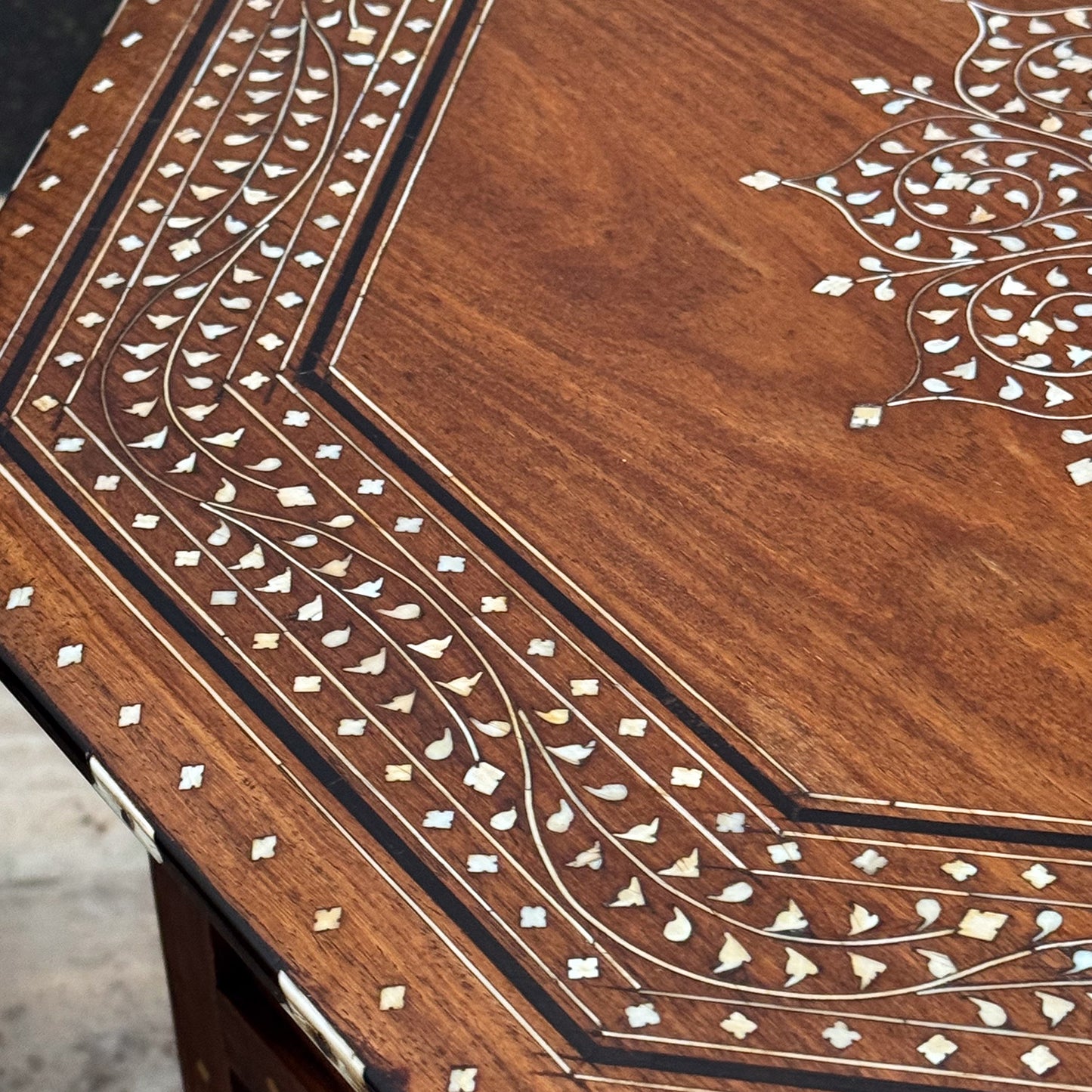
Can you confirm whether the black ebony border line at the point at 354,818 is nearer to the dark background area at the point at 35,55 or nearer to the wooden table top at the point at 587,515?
the wooden table top at the point at 587,515

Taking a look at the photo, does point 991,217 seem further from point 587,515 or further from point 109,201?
point 109,201

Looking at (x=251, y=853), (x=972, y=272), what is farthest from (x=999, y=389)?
(x=251, y=853)

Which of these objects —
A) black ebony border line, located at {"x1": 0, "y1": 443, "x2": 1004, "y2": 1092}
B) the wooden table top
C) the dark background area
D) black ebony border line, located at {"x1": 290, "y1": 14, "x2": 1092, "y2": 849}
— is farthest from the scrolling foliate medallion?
the dark background area

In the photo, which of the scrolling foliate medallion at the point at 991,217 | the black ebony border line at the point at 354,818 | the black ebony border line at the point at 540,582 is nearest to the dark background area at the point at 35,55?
the black ebony border line at the point at 540,582

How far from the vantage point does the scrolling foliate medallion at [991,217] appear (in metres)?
1.03

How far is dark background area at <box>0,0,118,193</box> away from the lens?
161cm

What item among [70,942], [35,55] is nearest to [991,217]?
[35,55]

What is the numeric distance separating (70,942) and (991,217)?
1.45 meters

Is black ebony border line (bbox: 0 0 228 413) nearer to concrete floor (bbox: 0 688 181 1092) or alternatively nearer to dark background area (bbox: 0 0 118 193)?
dark background area (bbox: 0 0 118 193)

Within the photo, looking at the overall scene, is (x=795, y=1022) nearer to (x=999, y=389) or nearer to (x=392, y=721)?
(x=392, y=721)

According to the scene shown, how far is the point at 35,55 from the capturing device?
167 cm

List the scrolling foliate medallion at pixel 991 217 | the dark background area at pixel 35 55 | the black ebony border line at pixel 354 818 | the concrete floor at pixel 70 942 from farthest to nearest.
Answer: the concrete floor at pixel 70 942, the dark background area at pixel 35 55, the scrolling foliate medallion at pixel 991 217, the black ebony border line at pixel 354 818

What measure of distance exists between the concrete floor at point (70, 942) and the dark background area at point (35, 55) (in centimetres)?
83

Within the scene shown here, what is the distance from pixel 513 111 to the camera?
3.82ft
